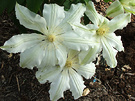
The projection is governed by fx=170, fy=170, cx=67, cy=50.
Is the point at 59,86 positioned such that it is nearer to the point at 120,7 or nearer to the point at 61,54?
the point at 61,54

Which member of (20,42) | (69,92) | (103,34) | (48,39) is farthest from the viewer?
(69,92)

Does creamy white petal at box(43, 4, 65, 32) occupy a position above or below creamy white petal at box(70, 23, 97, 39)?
above

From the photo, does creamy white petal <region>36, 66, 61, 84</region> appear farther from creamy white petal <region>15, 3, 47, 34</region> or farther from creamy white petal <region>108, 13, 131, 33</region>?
creamy white petal <region>108, 13, 131, 33</region>

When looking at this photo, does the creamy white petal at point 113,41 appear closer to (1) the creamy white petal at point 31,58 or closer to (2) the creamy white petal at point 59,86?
(2) the creamy white petal at point 59,86

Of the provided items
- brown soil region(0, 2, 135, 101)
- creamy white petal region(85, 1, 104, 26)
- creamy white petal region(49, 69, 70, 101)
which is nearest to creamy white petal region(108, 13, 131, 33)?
creamy white petal region(85, 1, 104, 26)

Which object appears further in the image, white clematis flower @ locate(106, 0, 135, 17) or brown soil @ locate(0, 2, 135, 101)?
brown soil @ locate(0, 2, 135, 101)

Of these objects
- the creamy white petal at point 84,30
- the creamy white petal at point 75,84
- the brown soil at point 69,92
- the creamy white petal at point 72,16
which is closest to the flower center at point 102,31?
the creamy white petal at point 84,30

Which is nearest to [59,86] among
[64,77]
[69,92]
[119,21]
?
[64,77]
